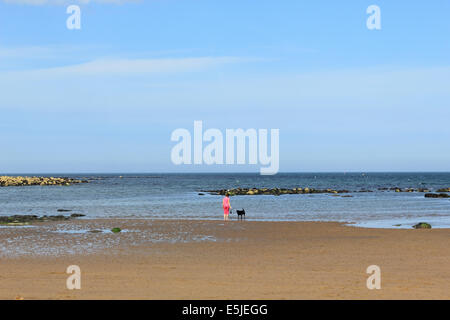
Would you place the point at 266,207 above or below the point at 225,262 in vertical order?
below

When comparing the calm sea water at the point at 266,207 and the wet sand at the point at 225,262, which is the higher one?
the wet sand at the point at 225,262

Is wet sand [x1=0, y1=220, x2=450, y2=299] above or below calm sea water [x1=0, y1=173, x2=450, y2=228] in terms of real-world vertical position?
above

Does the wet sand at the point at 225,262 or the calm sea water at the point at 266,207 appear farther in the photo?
the calm sea water at the point at 266,207

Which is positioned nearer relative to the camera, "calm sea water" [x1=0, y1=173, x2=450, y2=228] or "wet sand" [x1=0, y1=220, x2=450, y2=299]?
"wet sand" [x1=0, y1=220, x2=450, y2=299]

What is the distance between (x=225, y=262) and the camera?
1673cm

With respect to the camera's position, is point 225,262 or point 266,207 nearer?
point 225,262

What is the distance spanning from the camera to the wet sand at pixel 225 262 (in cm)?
1220

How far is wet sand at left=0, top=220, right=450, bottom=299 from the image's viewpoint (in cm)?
1220

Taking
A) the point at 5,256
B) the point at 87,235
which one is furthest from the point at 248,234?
the point at 5,256
